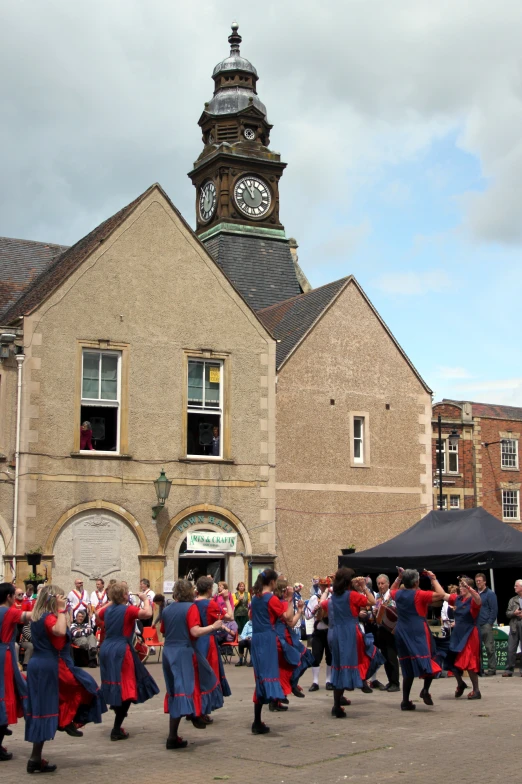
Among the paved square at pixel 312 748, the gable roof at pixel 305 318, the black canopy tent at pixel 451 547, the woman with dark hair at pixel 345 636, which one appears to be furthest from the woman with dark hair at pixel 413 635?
the gable roof at pixel 305 318

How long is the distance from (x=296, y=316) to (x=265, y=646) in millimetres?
19659

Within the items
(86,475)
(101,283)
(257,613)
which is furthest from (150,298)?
(257,613)

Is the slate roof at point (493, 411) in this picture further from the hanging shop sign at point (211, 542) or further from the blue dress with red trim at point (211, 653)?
the blue dress with red trim at point (211, 653)

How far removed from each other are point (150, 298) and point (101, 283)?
120 centimetres

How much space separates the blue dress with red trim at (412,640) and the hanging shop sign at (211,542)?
11128 mm

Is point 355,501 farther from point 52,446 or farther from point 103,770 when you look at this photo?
point 103,770

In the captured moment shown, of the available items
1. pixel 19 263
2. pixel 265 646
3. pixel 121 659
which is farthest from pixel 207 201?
pixel 121 659

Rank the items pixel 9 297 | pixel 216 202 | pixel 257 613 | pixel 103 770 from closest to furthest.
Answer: pixel 103 770 → pixel 257 613 → pixel 9 297 → pixel 216 202

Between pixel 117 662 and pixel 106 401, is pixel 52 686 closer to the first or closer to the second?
pixel 117 662

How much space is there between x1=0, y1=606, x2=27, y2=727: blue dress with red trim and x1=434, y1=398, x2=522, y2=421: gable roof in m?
49.7

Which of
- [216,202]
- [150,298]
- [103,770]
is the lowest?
[103,770]

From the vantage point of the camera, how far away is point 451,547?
69.2ft

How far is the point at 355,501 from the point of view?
28.2 m

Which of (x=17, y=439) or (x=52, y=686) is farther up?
(x=17, y=439)
